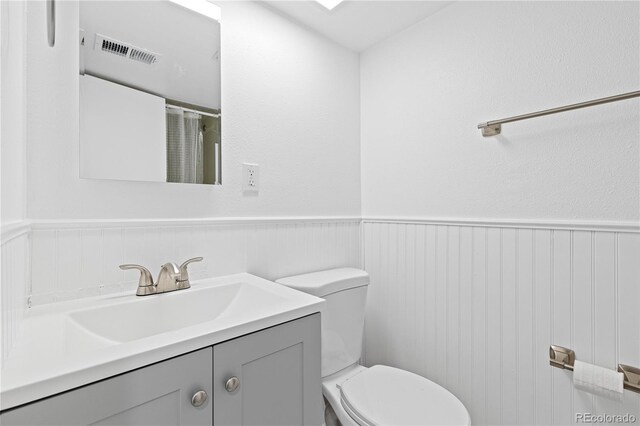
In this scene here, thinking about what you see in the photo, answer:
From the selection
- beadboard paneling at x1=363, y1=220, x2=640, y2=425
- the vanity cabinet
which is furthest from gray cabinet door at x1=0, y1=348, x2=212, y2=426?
beadboard paneling at x1=363, y1=220, x2=640, y2=425

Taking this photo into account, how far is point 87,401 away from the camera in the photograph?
0.52 metres

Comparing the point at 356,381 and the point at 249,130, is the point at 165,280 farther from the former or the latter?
the point at 356,381

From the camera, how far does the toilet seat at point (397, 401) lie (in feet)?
3.37

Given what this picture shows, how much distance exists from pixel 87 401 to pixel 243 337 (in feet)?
0.96

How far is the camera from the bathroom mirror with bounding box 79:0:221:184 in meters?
0.94

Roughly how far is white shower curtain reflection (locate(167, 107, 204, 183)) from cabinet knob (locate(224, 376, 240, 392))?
71cm

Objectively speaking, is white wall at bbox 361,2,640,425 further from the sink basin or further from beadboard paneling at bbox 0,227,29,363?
beadboard paneling at bbox 0,227,29,363

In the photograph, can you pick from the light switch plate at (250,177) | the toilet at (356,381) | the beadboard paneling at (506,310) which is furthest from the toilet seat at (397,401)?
the light switch plate at (250,177)

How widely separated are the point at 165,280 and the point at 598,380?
4.52 ft

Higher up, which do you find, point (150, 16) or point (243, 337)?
point (150, 16)

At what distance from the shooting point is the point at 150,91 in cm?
104

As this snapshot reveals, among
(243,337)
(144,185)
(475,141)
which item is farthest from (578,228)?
(144,185)

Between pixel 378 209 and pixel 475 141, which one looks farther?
pixel 378 209

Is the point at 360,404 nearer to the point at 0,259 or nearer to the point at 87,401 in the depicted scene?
the point at 87,401
